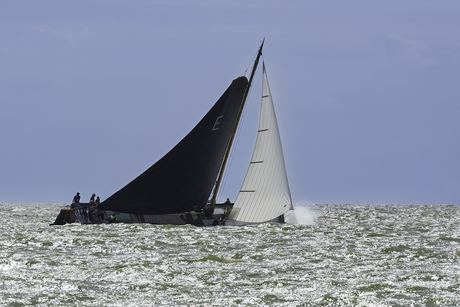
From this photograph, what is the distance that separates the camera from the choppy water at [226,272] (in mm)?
11500

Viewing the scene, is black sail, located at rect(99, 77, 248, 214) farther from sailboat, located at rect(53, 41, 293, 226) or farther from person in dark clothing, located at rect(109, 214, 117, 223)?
person in dark clothing, located at rect(109, 214, 117, 223)

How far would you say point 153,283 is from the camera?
1320cm

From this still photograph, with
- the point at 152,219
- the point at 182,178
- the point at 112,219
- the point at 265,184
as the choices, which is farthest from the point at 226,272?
the point at 112,219

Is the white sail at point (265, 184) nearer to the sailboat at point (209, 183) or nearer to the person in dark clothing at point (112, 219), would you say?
the sailboat at point (209, 183)

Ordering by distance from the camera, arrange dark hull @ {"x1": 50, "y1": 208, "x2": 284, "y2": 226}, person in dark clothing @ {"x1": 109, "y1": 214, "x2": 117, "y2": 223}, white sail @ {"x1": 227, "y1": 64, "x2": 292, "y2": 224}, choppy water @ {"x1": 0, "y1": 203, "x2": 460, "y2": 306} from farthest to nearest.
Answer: person in dark clothing @ {"x1": 109, "y1": 214, "x2": 117, "y2": 223}
dark hull @ {"x1": 50, "y1": 208, "x2": 284, "y2": 226}
white sail @ {"x1": 227, "y1": 64, "x2": 292, "y2": 224}
choppy water @ {"x1": 0, "y1": 203, "x2": 460, "y2": 306}

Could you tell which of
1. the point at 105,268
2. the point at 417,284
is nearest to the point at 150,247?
the point at 105,268

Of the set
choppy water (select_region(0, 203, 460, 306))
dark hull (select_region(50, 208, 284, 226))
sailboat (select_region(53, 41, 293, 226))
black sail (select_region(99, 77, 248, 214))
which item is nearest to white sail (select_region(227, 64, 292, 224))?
sailboat (select_region(53, 41, 293, 226))

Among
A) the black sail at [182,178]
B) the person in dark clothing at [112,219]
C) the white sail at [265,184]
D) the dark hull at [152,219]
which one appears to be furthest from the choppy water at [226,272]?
the person in dark clothing at [112,219]

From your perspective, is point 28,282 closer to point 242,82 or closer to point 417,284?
point 417,284

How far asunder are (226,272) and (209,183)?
60.9 ft

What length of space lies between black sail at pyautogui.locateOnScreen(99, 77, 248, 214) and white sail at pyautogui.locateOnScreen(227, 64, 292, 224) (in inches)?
107

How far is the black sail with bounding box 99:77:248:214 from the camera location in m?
32.7

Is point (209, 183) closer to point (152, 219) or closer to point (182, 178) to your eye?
point (182, 178)

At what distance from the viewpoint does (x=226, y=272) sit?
14727 mm
